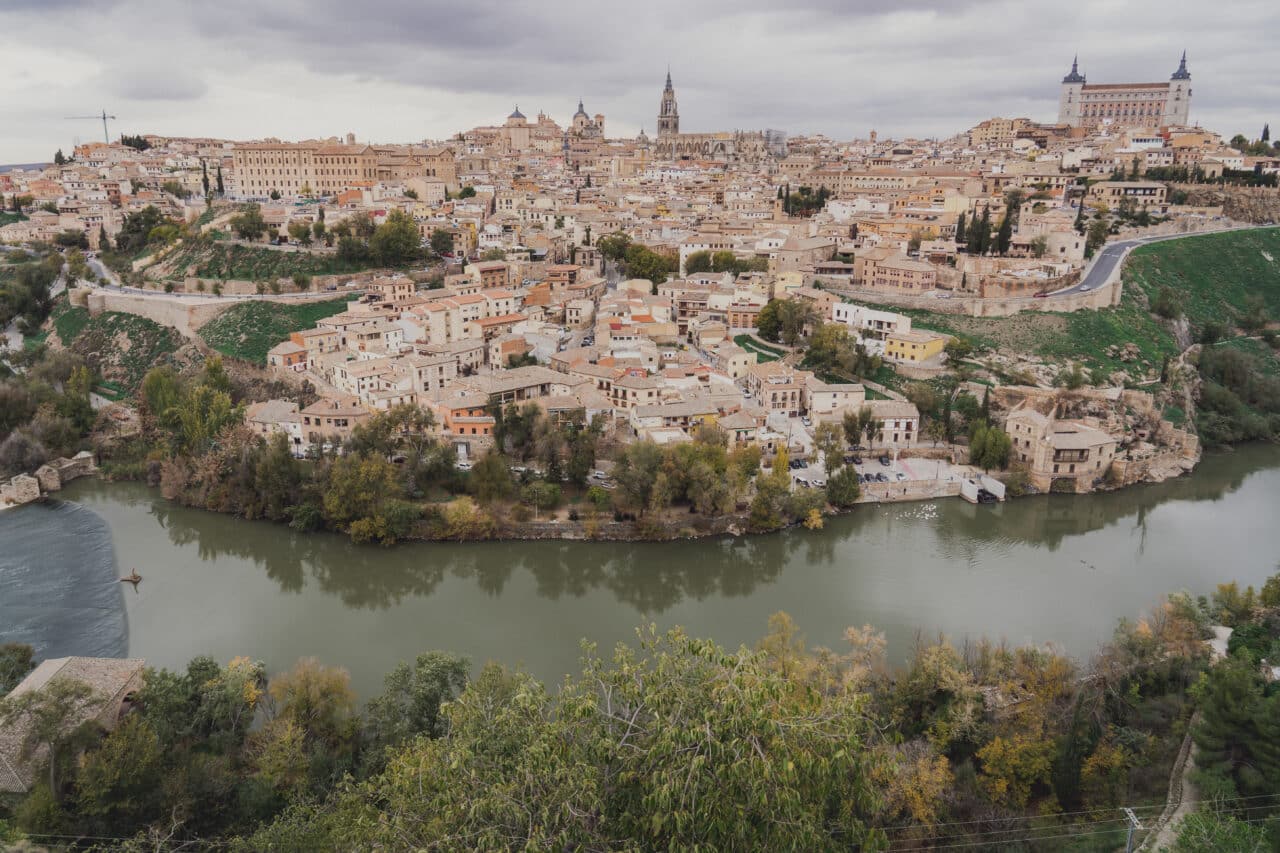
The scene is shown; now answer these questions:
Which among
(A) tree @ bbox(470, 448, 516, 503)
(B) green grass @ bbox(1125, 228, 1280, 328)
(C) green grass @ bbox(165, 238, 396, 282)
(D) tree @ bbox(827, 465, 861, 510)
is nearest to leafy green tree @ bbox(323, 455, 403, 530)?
(A) tree @ bbox(470, 448, 516, 503)

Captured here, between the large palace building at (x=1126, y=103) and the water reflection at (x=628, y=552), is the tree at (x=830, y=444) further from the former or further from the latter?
the large palace building at (x=1126, y=103)

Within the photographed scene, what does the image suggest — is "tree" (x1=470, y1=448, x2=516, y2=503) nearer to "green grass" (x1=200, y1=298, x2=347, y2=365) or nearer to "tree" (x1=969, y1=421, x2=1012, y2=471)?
"tree" (x1=969, y1=421, x2=1012, y2=471)

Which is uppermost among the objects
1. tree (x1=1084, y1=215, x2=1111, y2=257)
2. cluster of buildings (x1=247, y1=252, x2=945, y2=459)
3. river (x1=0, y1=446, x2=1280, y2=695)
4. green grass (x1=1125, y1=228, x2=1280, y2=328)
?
tree (x1=1084, y1=215, x2=1111, y2=257)

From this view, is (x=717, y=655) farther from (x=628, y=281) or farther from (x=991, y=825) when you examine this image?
(x=628, y=281)

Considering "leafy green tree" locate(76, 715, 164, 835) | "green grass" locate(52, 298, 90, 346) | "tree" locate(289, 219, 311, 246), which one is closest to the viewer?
"leafy green tree" locate(76, 715, 164, 835)

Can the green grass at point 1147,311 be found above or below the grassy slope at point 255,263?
below

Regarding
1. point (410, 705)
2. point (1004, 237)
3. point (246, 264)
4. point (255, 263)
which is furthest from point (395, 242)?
point (410, 705)

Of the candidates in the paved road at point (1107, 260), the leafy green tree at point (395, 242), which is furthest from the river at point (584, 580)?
the leafy green tree at point (395, 242)
